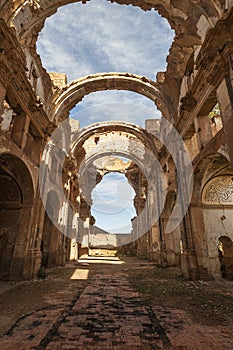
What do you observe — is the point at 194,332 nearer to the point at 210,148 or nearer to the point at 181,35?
the point at 210,148

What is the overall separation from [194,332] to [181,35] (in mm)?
9492

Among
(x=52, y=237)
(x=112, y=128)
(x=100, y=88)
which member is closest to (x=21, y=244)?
(x=52, y=237)

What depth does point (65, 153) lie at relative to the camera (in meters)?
14.6

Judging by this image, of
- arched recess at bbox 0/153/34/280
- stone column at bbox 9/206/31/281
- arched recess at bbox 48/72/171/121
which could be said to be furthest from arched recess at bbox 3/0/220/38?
stone column at bbox 9/206/31/281

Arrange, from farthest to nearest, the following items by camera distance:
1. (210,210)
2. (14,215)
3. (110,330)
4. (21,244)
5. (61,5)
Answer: (14,215) → (210,210) → (21,244) → (61,5) → (110,330)

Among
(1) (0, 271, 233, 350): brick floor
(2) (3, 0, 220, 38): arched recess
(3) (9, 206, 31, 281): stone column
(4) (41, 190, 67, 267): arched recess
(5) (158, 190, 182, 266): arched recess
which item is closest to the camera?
(1) (0, 271, 233, 350): brick floor

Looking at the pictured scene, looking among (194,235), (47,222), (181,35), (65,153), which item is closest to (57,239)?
(47,222)

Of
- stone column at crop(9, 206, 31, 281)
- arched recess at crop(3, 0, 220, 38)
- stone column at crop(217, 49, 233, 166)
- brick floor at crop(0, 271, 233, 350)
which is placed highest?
arched recess at crop(3, 0, 220, 38)

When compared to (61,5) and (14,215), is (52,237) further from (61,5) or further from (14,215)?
(61,5)

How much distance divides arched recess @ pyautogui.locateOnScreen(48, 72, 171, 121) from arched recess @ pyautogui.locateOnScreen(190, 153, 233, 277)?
441 centimetres

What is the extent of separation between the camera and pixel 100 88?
12.7 meters

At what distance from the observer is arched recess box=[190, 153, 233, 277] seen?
26.7 ft

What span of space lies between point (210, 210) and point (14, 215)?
27.7ft

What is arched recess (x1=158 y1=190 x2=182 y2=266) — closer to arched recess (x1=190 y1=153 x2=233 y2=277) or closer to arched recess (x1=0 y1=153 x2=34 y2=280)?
arched recess (x1=190 y1=153 x2=233 y2=277)
